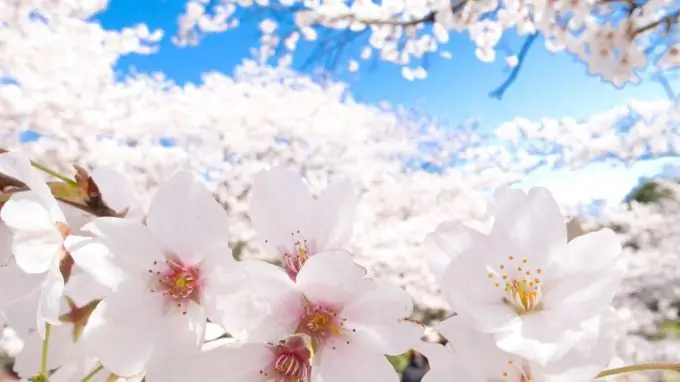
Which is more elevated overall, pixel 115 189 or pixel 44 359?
pixel 115 189

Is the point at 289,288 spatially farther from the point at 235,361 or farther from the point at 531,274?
the point at 531,274

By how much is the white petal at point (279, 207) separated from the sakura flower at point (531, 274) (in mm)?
123

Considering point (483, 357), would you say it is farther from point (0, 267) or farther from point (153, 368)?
point (0, 267)

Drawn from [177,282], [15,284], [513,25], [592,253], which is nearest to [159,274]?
[177,282]

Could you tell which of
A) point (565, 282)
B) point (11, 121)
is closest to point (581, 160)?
point (11, 121)

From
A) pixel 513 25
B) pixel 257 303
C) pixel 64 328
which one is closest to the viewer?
pixel 257 303

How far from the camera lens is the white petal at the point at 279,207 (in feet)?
1.53

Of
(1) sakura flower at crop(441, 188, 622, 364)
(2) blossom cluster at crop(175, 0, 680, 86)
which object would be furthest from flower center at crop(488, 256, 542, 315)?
(2) blossom cluster at crop(175, 0, 680, 86)

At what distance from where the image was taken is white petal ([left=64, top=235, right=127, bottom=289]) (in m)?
0.43

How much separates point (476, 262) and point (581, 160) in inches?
242

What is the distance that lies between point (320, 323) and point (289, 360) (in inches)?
1.4

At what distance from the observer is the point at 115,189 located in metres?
0.55

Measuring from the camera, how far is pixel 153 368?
A: 423 millimetres

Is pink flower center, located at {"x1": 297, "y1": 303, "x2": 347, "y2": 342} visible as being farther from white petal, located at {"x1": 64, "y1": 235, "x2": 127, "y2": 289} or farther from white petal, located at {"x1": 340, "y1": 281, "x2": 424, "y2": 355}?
A: white petal, located at {"x1": 64, "y1": 235, "x2": 127, "y2": 289}
